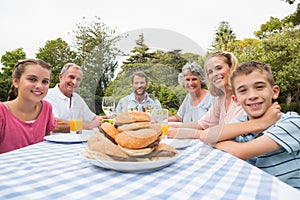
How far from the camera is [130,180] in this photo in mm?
593

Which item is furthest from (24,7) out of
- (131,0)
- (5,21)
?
(131,0)

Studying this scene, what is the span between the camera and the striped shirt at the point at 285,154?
874mm

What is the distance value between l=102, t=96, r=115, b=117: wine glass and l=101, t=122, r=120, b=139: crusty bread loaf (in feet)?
0.13

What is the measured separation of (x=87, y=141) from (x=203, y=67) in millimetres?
466

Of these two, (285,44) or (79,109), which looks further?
(285,44)

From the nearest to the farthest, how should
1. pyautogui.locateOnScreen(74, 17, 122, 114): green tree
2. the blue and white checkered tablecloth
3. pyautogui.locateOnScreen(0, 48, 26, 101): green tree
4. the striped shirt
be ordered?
1. the blue and white checkered tablecloth
2. pyautogui.locateOnScreen(74, 17, 122, 114): green tree
3. the striped shirt
4. pyautogui.locateOnScreen(0, 48, 26, 101): green tree

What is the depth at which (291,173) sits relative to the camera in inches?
35.5

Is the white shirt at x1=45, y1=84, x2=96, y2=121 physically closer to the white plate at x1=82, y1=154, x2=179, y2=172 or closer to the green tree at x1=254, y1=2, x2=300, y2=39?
the white plate at x1=82, y1=154, x2=179, y2=172

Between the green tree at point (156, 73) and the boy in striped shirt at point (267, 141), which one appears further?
the boy in striped shirt at point (267, 141)

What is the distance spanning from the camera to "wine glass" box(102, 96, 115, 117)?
702mm

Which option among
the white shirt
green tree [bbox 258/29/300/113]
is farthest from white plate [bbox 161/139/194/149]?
green tree [bbox 258/29/300/113]

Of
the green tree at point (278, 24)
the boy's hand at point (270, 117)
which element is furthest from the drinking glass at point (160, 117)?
the green tree at point (278, 24)

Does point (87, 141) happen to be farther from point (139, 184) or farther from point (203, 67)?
point (203, 67)

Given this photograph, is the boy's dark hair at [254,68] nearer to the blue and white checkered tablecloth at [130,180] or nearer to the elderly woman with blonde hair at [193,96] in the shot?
the elderly woman with blonde hair at [193,96]
